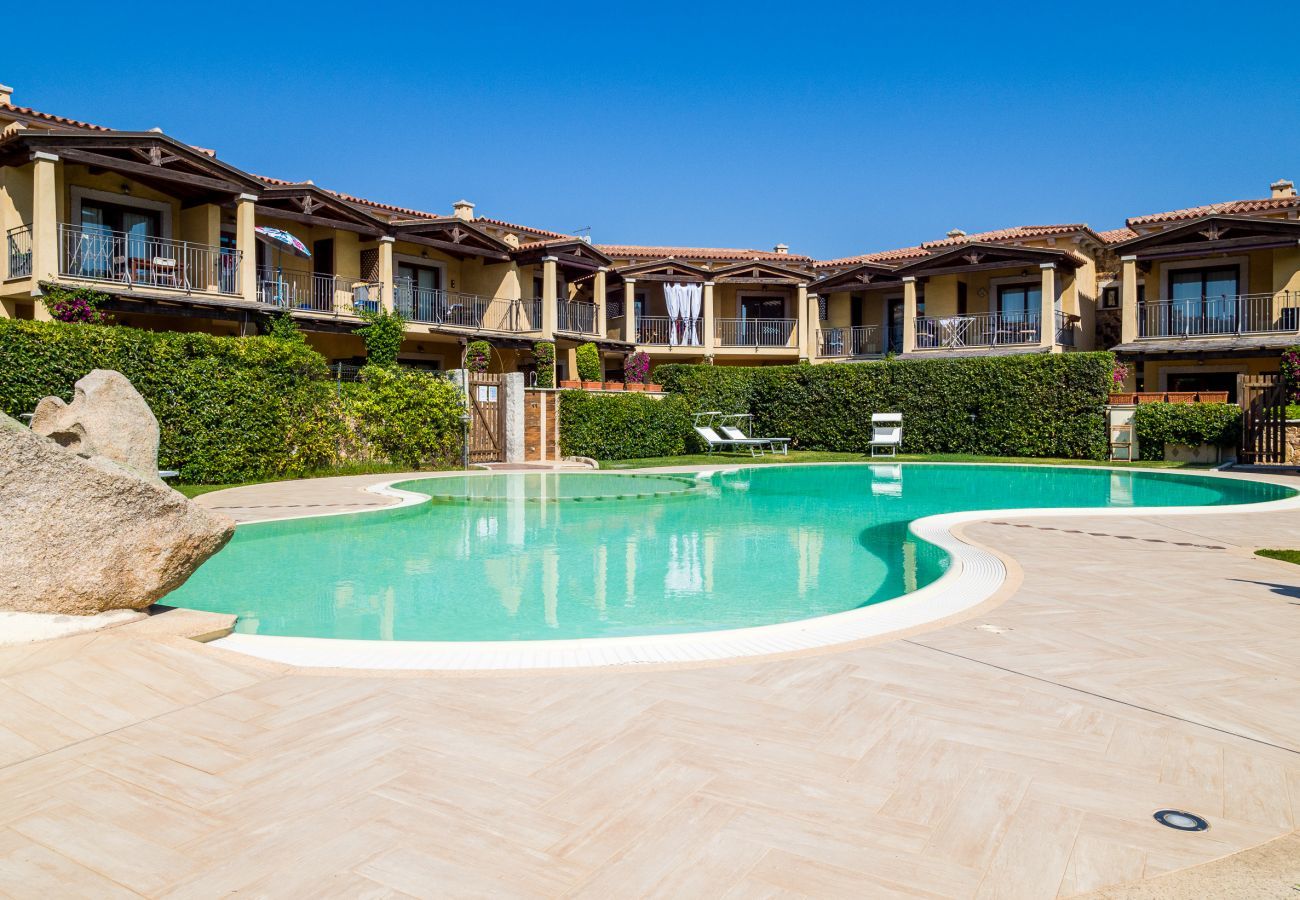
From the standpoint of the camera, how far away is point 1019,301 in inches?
1133

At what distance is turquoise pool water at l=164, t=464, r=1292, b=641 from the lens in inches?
247

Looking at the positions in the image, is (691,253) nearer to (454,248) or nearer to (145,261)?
(454,248)

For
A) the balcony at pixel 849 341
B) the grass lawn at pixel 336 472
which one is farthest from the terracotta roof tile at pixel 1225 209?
the grass lawn at pixel 336 472

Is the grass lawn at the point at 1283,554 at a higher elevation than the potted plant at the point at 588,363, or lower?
lower

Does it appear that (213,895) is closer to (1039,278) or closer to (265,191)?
(265,191)

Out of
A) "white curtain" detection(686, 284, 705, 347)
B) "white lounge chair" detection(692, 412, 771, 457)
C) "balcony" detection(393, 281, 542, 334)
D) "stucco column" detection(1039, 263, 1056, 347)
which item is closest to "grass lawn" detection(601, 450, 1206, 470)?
"white lounge chair" detection(692, 412, 771, 457)

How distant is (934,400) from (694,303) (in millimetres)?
11733

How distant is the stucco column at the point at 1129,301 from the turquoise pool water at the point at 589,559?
11875 mm

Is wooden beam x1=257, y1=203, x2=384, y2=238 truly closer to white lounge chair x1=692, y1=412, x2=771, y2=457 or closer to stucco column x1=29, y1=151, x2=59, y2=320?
stucco column x1=29, y1=151, x2=59, y2=320

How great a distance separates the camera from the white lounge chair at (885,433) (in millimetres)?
22328

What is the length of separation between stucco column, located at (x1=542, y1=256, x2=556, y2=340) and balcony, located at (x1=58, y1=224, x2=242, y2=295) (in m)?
9.19

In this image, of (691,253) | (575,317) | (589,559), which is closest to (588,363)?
(575,317)

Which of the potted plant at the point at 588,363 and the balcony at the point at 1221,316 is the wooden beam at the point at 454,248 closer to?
the potted plant at the point at 588,363

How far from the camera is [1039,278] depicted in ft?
92.8
